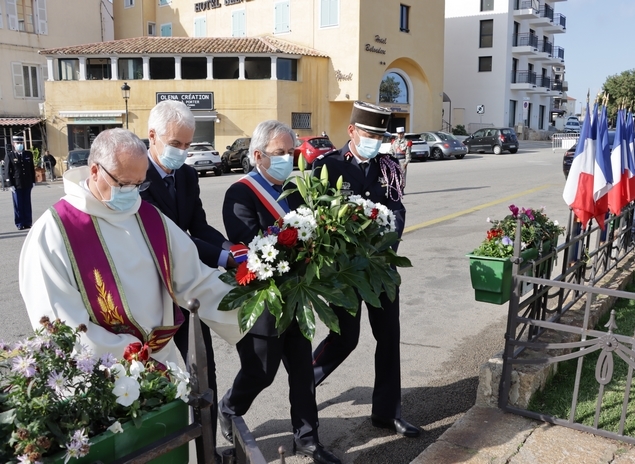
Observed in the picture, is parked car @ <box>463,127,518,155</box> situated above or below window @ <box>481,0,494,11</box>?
below

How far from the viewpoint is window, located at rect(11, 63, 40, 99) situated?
34.9 m

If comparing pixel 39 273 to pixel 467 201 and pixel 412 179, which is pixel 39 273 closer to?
pixel 467 201

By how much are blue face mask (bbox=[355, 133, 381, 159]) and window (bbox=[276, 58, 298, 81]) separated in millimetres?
30064

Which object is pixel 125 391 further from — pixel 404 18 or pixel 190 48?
pixel 404 18

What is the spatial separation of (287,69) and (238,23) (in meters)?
7.54

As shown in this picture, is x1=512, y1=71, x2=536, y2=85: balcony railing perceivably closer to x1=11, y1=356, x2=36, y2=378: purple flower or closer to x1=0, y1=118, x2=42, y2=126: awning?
x1=0, y1=118, x2=42, y2=126: awning

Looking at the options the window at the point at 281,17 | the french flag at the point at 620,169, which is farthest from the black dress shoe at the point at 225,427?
the window at the point at 281,17

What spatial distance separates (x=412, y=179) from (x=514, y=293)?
15.8m

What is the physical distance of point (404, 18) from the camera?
37.2m

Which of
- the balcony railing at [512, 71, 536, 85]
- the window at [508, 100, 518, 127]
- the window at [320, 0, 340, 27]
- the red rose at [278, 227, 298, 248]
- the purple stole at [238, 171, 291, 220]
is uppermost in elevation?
the window at [320, 0, 340, 27]

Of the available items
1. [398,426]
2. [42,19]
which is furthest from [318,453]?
[42,19]

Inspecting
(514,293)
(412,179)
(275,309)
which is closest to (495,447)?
(514,293)

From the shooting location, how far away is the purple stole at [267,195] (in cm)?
356

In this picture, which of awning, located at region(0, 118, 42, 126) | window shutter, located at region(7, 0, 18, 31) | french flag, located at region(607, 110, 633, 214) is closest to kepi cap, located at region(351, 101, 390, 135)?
french flag, located at region(607, 110, 633, 214)
